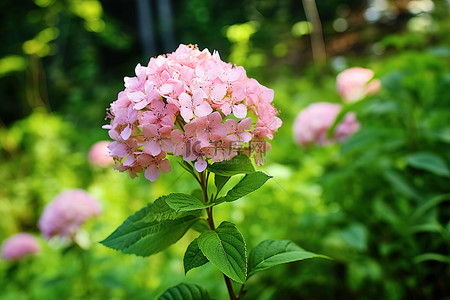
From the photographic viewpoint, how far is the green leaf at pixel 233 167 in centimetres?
65

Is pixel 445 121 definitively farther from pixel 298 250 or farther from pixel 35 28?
pixel 35 28

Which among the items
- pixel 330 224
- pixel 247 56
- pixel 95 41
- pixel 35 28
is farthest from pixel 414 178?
pixel 95 41

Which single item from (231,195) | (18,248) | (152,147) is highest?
(152,147)

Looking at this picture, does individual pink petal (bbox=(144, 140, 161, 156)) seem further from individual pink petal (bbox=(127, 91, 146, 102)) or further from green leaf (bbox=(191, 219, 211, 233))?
green leaf (bbox=(191, 219, 211, 233))

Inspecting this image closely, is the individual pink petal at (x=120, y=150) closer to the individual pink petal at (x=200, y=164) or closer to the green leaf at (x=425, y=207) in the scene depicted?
the individual pink petal at (x=200, y=164)

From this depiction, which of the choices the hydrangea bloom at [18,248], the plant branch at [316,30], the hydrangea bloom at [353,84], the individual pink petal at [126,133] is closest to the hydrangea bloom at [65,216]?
the hydrangea bloom at [18,248]

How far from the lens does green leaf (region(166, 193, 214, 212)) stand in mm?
584

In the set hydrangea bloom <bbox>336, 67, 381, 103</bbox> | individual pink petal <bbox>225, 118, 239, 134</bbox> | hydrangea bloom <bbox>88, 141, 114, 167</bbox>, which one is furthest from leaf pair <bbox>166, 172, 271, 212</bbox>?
hydrangea bloom <bbox>88, 141, 114, 167</bbox>

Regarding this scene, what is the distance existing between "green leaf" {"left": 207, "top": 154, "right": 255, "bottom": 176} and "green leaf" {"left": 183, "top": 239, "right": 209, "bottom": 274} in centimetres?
15

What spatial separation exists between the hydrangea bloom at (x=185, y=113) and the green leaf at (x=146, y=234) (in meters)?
0.11

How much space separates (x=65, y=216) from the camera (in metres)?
1.77

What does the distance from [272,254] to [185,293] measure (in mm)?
214

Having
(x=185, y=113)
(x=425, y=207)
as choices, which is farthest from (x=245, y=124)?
(x=425, y=207)

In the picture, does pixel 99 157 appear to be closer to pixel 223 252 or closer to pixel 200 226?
pixel 200 226
